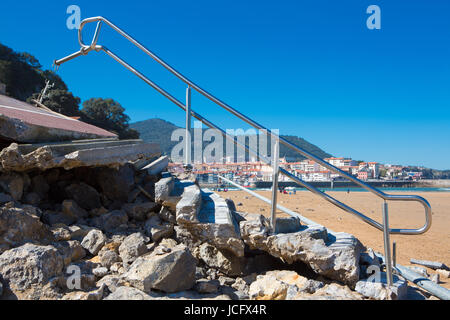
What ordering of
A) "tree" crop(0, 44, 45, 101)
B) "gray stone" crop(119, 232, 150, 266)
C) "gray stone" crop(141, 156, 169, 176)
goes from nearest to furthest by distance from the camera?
"gray stone" crop(119, 232, 150, 266) < "gray stone" crop(141, 156, 169, 176) < "tree" crop(0, 44, 45, 101)

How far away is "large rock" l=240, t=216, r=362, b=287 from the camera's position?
9.82ft

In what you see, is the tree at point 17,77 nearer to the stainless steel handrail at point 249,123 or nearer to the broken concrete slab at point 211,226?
the stainless steel handrail at point 249,123

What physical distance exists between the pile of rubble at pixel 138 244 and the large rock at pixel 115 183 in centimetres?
2

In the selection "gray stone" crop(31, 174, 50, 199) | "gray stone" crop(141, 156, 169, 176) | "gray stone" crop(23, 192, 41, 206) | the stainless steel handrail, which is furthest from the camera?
"gray stone" crop(141, 156, 169, 176)

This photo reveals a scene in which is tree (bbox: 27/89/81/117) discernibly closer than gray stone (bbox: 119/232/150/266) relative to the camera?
No

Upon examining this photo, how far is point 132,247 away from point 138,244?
0.24ft

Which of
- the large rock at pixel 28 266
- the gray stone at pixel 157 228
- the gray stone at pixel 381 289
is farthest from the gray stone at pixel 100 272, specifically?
the gray stone at pixel 381 289

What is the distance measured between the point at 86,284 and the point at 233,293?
146 cm

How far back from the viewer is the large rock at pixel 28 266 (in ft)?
8.61

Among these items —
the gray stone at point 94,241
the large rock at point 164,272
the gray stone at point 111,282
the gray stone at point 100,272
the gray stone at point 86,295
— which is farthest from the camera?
the gray stone at point 94,241

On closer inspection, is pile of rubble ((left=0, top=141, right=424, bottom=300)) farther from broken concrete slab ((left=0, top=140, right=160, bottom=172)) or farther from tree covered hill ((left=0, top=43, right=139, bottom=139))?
tree covered hill ((left=0, top=43, right=139, bottom=139))

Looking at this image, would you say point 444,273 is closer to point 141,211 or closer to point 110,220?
point 141,211

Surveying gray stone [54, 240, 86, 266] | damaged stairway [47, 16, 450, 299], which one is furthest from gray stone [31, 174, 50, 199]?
damaged stairway [47, 16, 450, 299]
